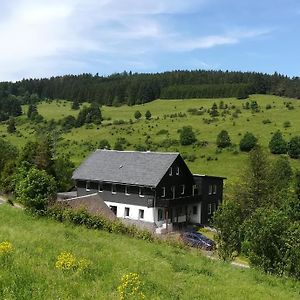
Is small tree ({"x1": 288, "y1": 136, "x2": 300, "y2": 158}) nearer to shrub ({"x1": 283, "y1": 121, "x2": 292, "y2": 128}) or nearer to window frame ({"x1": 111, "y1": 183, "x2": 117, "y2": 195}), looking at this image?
shrub ({"x1": 283, "y1": 121, "x2": 292, "y2": 128})

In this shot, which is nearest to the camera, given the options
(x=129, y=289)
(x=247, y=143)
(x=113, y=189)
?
(x=129, y=289)

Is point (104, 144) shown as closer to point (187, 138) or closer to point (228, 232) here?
point (187, 138)

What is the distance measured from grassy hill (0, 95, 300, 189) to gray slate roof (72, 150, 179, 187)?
3278 cm

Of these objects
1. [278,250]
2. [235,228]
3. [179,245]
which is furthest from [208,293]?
[235,228]

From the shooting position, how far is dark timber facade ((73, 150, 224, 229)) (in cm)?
5556

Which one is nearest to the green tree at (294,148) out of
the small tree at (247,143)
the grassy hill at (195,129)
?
the grassy hill at (195,129)

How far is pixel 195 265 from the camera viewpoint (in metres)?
18.5

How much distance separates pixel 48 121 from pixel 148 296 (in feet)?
524

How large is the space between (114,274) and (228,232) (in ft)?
55.2

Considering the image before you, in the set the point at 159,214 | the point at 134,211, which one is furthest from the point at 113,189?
the point at 159,214

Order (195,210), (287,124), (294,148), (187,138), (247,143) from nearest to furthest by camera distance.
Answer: (195,210) → (294,148) → (247,143) → (187,138) → (287,124)

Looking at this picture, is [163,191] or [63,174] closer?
[163,191]

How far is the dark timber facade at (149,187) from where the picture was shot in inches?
2188

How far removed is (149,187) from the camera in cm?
5475
